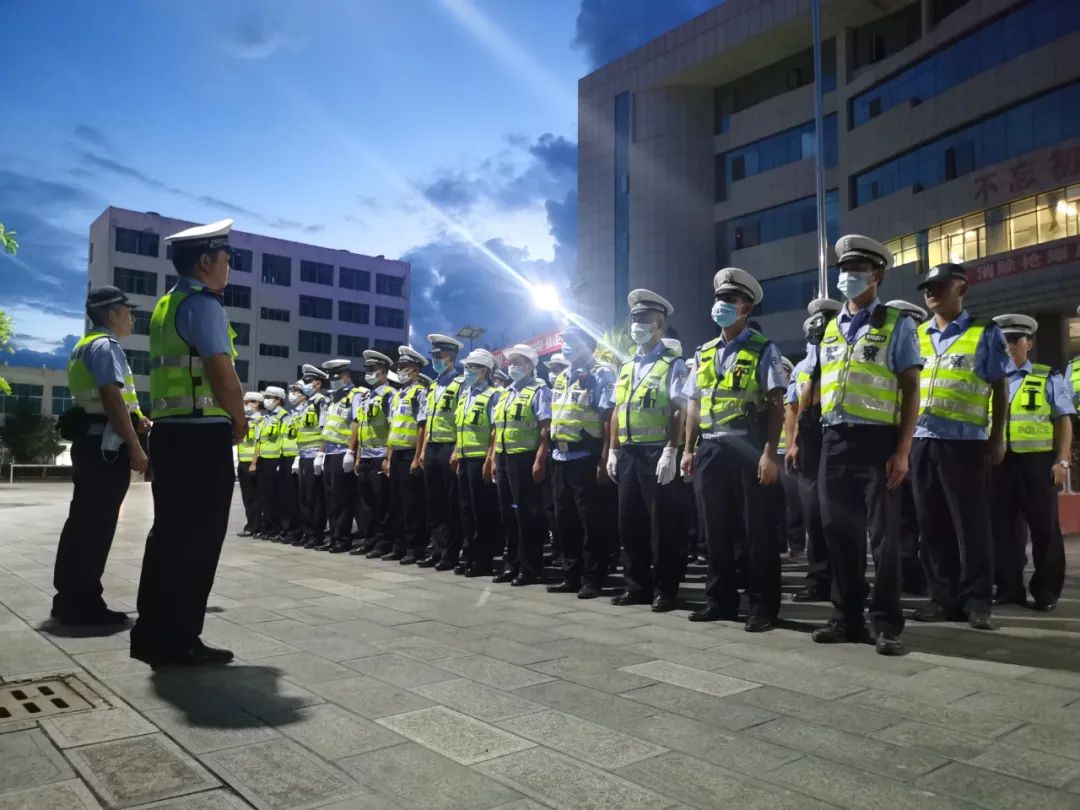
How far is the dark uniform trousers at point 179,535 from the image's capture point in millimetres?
4312

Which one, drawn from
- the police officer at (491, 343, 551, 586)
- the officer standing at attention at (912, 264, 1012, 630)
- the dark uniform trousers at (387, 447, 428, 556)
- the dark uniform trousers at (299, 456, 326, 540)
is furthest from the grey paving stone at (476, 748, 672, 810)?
the dark uniform trousers at (299, 456, 326, 540)

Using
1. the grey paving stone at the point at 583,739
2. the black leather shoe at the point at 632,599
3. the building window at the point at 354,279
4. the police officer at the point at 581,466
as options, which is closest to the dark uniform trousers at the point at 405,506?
the police officer at the point at 581,466

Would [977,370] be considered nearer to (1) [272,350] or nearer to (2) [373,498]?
(2) [373,498]

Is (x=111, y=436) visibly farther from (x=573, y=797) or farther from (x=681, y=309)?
(x=681, y=309)

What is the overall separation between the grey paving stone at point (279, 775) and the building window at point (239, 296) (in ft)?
232

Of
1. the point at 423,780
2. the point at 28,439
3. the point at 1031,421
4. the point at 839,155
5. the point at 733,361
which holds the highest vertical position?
the point at 839,155

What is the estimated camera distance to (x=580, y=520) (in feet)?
24.1

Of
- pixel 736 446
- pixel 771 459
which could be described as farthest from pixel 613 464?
pixel 771 459

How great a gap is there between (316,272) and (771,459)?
73910 millimetres

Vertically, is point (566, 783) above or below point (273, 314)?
below

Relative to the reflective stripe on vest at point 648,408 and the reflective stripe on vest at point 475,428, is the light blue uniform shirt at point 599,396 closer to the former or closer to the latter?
the reflective stripe on vest at point 648,408

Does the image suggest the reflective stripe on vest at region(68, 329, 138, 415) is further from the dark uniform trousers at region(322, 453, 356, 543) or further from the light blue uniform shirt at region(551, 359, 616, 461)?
the dark uniform trousers at region(322, 453, 356, 543)

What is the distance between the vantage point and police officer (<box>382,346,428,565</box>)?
30.7 ft

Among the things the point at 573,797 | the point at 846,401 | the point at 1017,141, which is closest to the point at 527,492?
the point at 846,401
